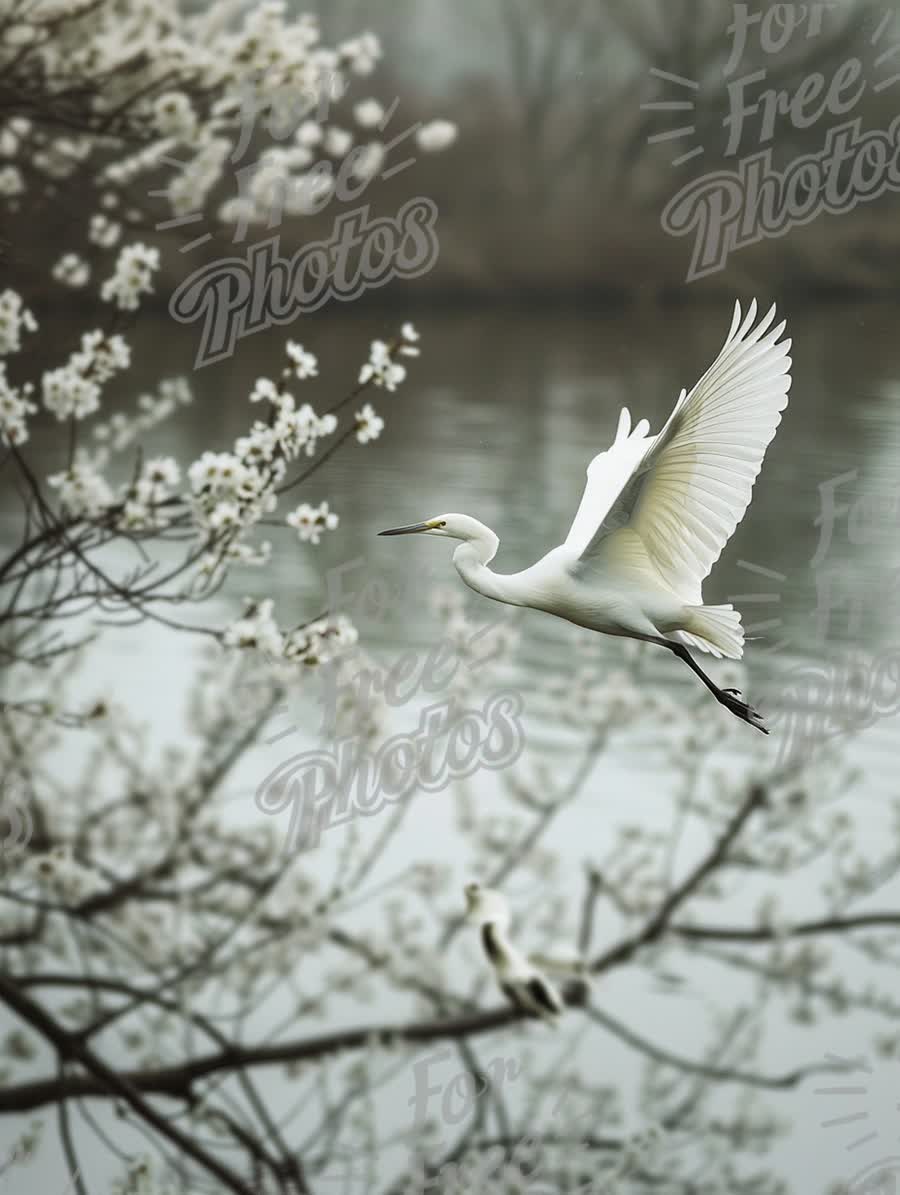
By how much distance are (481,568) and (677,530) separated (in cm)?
6

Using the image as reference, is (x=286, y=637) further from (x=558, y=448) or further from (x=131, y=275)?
(x=558, y=448)

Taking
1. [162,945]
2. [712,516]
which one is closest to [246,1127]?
[162,945]

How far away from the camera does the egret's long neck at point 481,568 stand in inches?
13.2

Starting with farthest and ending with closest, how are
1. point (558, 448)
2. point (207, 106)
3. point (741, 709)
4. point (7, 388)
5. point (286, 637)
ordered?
1. point (558, 448)
2. point (207, 106)
3. point (7, 388)
4. point (286, 637)
5. point (741, 709)

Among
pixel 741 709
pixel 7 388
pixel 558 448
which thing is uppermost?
pixel 558 448

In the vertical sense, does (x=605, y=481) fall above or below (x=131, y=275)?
below

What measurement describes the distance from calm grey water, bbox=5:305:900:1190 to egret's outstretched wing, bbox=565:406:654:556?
1.20 meters

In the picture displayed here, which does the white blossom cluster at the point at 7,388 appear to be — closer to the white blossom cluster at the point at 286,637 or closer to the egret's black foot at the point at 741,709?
the white blossom cluster at the point at 286,637

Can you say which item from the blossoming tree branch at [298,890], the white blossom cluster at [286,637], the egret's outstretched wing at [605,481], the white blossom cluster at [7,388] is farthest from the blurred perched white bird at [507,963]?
the egret's outstretched wing at [605,481]

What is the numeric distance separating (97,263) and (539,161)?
578mm

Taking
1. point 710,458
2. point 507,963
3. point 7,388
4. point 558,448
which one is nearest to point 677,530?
point 710,458

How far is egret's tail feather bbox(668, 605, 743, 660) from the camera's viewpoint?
34 cm

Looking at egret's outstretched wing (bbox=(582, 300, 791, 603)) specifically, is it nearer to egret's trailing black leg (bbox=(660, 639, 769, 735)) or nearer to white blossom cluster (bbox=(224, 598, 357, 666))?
egret's trailing black leg (bbox=(660, 639, 769, 735))

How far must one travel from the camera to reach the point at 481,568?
34 centimetres
